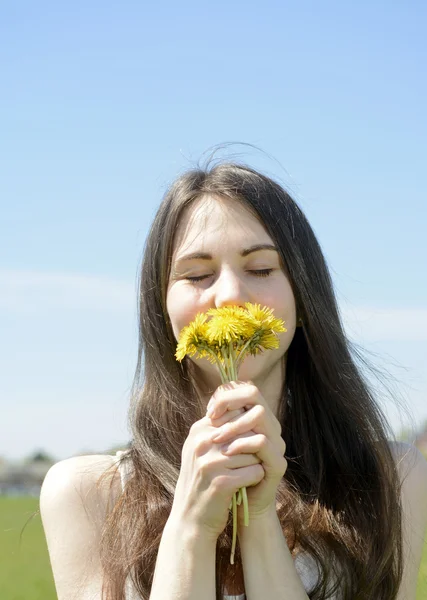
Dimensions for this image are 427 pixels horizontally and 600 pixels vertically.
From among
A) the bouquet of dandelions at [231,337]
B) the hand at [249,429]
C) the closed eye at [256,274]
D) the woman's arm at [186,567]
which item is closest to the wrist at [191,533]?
the woman's arm at [186,567]

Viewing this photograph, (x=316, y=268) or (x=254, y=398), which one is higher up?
(x=316, y=268)

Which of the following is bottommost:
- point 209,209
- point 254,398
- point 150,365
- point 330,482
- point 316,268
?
point 330,482

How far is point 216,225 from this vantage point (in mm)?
3117

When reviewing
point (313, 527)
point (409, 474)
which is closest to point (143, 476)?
point (313, 527)

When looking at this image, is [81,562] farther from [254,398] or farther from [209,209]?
[209,209]

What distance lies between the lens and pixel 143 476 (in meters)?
3.27

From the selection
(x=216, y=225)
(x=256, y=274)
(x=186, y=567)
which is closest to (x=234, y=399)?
(x=186, y=567)

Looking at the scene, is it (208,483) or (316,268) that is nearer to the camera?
(208,483)

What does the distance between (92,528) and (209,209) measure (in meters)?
1.33

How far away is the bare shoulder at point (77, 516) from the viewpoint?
3.12 metres

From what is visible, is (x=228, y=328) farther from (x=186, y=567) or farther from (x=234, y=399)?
(x=186, y=567)

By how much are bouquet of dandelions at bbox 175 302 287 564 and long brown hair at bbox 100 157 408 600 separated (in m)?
0.64

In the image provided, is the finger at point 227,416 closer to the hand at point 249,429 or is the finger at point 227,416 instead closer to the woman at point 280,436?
the hand at point 249,429

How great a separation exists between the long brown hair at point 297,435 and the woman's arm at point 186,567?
0.39 meters
